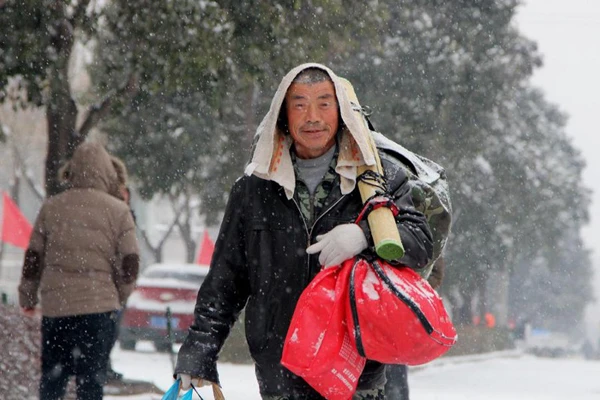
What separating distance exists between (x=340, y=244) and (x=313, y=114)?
0.47 m

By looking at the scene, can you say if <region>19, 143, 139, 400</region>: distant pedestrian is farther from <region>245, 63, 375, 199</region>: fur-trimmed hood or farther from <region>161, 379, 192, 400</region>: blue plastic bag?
<region>245, 63, 375, 199</region>: fur-trimmed hood

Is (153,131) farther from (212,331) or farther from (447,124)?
(212,331)

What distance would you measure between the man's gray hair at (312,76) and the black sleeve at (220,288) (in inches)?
14.9

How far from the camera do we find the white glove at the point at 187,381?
11.6 ft

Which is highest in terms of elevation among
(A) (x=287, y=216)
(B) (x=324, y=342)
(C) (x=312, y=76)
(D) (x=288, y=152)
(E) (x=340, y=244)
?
(C) (x=312, y=76)

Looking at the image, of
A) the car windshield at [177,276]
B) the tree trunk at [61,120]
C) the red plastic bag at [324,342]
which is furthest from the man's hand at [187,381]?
the car windshield at [177,276]

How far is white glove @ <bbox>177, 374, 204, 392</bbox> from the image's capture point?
3541 mm

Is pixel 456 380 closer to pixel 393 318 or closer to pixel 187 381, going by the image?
pixel 187 381

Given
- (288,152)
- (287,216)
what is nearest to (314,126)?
(288,152)

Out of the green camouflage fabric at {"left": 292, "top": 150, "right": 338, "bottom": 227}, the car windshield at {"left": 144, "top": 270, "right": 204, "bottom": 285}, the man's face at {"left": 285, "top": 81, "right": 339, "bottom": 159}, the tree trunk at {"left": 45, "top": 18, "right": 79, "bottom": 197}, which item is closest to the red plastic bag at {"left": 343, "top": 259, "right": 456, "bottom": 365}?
the green camouflage fabric at {"left": 292, "top": 150, "right": 338, "bottom": 227}

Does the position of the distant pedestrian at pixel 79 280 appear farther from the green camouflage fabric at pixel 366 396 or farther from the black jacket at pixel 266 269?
the green camouflage fabric at pixel 366 396

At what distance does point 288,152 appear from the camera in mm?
3559

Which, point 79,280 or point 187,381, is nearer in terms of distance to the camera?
point 187,381

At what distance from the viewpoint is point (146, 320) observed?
53.5 ft
